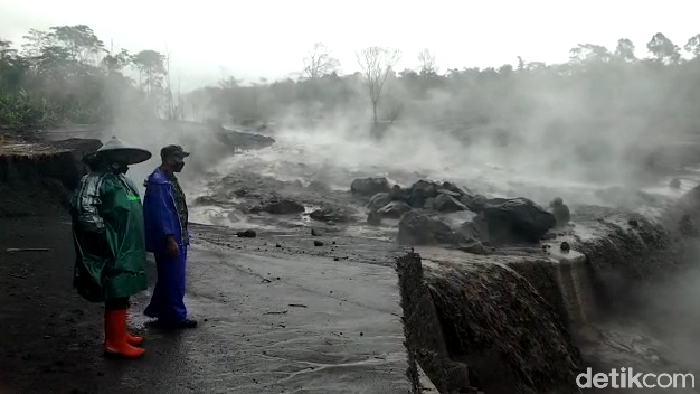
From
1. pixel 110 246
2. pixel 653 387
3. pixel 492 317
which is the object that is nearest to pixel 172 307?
pixel 110 246

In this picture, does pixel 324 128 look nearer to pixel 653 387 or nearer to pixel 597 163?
pixel 597 163

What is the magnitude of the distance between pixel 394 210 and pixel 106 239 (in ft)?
37.3

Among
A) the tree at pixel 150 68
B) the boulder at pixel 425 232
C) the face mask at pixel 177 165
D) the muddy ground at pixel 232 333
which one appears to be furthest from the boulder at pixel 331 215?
the tree at pixel 150 68

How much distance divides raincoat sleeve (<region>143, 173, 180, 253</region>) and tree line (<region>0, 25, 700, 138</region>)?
A: 45.7 feet

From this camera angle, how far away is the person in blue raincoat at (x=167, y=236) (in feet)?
13.2

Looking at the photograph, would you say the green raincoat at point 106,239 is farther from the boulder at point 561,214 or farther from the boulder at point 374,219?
the boulder at point 561,214

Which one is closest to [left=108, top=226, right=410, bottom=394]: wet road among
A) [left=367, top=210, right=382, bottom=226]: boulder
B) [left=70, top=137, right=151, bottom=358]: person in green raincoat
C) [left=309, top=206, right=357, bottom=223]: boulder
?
[left=70, top=137, right=151, bottom=358]: person in green raincoat

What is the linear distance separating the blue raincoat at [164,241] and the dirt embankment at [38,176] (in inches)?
257

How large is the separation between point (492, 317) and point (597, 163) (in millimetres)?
20655

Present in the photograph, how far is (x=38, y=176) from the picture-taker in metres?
10.0

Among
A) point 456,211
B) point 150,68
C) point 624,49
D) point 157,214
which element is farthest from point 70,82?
point 624,49

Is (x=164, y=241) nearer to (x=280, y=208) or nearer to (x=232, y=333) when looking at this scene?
(x=232, y=333)

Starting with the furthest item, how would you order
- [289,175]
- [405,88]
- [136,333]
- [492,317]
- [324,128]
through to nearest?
1. [405,88]
2. [324,128]
3. [289,175]
4. [492,317]
5. [136,333]

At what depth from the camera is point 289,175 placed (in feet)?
72.9
